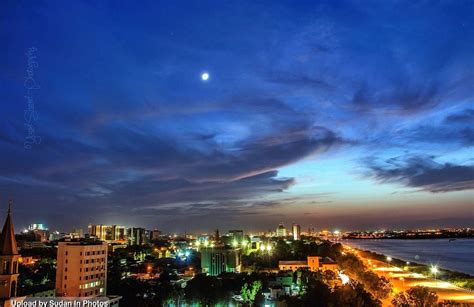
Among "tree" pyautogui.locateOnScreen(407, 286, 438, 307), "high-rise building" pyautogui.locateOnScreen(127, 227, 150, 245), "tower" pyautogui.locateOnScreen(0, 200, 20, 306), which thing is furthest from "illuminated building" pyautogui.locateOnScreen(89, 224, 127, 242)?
"tower" pyautogui.locateOnScreen(0, 200, 20, 306)

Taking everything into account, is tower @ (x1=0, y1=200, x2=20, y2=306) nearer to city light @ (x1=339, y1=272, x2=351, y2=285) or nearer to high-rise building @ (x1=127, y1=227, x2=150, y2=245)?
city light @ (x1=339, y1=272, x2=351, y2=285)

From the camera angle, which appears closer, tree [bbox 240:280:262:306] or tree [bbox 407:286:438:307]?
tree [bbox 407:286:438:307]

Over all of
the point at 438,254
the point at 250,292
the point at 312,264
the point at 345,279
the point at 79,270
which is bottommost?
the point at 438,254

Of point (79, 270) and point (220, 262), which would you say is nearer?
point (79, 270)

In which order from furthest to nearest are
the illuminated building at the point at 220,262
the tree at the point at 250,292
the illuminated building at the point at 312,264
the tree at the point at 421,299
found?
the illuminated building at the point at 220,262 → the illuminated building at the point at 312,264 → the tree at the point at 250,292 → the tree at the point at 421,299

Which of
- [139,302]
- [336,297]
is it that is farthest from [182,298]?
[336,297]

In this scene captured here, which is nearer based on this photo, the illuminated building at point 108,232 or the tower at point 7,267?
the tower at point 7,267

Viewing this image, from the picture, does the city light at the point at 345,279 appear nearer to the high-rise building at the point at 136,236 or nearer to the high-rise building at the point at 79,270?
the high-rise building at the point at 79,270

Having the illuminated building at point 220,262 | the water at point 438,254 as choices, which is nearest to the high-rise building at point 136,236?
the water at point 438,254

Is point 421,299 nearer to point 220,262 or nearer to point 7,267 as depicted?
point 7,267

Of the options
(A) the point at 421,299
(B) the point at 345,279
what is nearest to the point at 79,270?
(A) the point at 421,299
